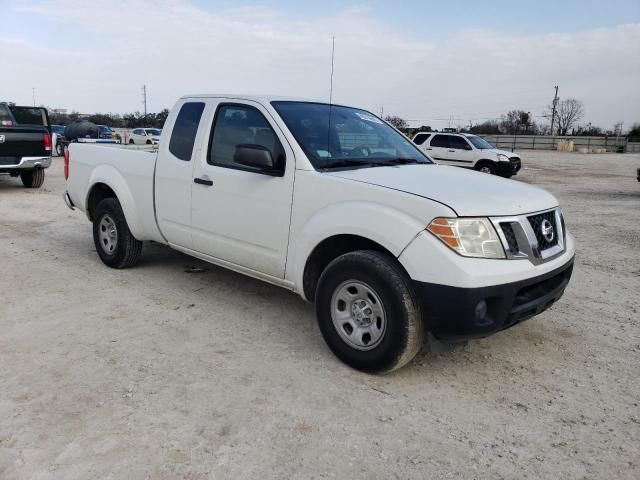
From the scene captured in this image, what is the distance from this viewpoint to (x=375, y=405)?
9.99 ft

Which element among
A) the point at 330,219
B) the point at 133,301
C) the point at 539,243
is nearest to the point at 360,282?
the point at 330,219

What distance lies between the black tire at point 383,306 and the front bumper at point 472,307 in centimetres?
9

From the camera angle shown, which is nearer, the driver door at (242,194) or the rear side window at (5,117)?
the driver door at (242,194)

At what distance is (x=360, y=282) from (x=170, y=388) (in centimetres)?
133

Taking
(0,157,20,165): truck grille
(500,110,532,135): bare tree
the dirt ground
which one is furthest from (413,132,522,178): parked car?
(500,110,532,135): bare tree

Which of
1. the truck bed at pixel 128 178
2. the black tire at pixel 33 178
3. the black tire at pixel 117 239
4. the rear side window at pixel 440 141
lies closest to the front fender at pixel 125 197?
the truck bed at pixel 128 178

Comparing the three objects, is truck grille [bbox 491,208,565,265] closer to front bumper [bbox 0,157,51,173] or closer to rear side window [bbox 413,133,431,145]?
front bumper [bbox 0,157,51,173]

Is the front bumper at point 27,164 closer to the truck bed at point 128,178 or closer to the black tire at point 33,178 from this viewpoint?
the black tire at point 33,178

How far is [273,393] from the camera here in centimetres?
316

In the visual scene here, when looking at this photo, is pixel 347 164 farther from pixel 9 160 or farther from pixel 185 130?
pixel 9 160

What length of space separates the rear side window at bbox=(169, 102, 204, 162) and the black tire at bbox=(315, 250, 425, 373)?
6.35ft

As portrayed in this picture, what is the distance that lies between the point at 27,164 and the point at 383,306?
36.3ft

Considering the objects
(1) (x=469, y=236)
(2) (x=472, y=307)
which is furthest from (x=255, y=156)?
(2) (x=472, y=307)

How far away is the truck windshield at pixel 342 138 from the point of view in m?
3.88
